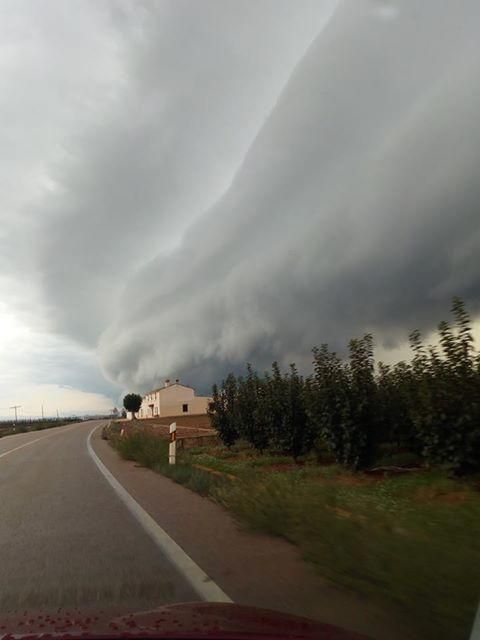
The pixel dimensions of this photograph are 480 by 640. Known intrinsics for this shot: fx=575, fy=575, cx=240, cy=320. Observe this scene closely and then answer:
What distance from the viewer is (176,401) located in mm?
117562

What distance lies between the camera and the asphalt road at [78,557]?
202 inches

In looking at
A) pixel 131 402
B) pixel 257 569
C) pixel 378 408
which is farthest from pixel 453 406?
pixel 131 402

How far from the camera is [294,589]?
524cm

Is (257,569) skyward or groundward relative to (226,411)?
groundward

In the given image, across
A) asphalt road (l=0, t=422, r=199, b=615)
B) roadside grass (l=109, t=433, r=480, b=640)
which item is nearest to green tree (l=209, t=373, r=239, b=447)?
asphalt road (l=0, t=422, r=199, b=615)

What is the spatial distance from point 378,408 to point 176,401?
347 feet

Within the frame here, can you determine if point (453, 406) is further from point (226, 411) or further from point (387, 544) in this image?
point (226, 411)

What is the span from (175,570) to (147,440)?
1603 centimetres

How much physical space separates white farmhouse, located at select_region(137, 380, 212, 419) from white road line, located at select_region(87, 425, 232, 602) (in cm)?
10372

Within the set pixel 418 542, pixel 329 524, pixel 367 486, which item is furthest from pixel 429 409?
pixel 418 542

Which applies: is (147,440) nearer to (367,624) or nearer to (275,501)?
(275,501)

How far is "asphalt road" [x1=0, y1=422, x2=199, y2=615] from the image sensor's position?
5133 millimetres

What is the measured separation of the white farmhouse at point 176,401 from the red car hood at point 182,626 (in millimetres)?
109654

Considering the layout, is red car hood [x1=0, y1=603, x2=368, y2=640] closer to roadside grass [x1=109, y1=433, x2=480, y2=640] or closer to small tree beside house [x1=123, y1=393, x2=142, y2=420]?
roadside grass [x1=109, y1=433, x2=480, y2=640]
